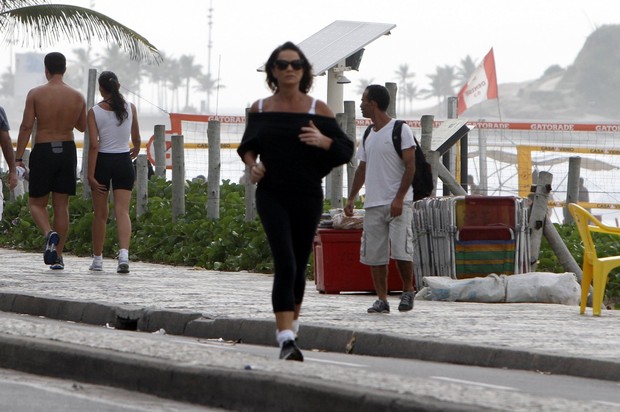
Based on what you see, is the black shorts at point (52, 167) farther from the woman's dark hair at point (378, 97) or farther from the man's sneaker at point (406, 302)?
the man's sneaker at point (406, 302)

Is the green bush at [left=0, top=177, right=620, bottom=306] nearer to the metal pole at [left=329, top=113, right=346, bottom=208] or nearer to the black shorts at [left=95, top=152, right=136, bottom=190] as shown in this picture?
A: the metal pole at [left=329, top=113, right=346, bottom=208]

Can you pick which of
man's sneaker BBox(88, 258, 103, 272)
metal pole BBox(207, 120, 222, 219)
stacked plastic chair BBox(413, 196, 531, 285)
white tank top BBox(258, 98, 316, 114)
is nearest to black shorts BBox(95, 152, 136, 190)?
man's sneaker BBox(88, 258, 103, 272)

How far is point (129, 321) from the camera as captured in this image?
11.4 m

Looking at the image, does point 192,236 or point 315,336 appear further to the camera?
point 192,236

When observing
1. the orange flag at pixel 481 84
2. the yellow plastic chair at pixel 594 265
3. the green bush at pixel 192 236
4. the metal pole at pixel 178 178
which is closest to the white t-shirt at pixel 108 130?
the green bush at pixel 192 236

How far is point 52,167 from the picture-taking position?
15.1m

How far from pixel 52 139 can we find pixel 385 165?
4406mm

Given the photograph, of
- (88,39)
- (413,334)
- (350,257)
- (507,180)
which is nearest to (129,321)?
(413,334)

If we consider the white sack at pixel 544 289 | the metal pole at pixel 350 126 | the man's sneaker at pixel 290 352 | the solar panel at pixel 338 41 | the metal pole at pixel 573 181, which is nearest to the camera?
the man's sneaker at pixel 290 352

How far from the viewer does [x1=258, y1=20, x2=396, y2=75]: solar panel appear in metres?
17.8

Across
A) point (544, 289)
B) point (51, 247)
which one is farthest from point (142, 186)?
point (544, 289)

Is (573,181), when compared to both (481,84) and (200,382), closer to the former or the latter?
(200,382)

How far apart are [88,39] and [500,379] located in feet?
46.2

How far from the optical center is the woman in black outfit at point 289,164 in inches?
332
